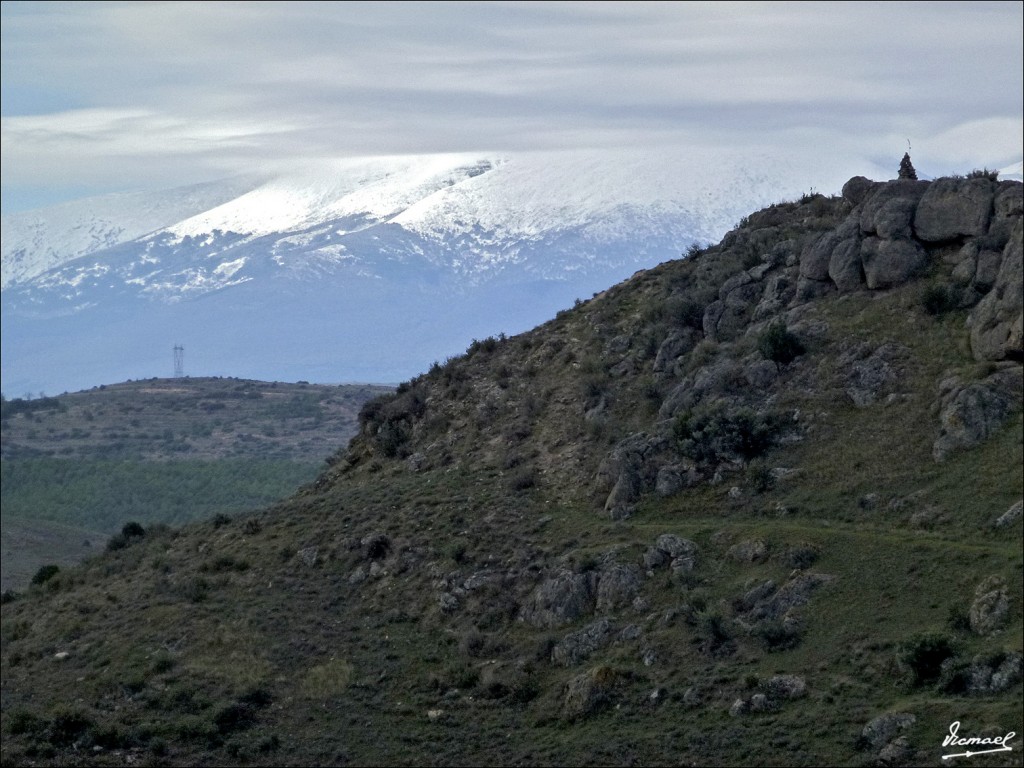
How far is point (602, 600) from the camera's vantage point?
35.1m

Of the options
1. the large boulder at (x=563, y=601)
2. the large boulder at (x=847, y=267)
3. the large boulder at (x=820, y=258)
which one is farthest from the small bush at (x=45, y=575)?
the large boulder at (x=847, y=267)

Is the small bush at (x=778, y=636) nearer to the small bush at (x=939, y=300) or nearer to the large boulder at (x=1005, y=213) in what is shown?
the small bush at (x=939, y=300)

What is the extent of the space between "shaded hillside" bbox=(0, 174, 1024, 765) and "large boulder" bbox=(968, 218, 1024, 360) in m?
0.08

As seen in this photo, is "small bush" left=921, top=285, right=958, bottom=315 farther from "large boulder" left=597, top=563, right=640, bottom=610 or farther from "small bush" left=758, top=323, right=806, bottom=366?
"large boulder" left=597, top=563, right=640, bottom=610

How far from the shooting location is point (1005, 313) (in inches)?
1395

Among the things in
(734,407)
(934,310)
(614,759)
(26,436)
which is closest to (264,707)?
(614,759)

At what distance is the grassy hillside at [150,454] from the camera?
348 feet

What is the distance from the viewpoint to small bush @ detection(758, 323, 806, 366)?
39.9 m

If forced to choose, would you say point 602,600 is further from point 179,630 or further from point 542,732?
point 179,630

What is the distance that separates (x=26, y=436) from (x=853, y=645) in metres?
129

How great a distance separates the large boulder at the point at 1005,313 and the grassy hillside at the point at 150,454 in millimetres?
58739

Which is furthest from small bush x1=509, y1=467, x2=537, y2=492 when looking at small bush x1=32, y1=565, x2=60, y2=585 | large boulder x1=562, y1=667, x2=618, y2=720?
small bush x1=32, y1=565, x2=60, y2=585

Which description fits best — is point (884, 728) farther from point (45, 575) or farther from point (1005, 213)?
point (45, 575)

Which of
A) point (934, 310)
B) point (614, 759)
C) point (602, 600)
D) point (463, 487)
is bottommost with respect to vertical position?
point (614, 759)
